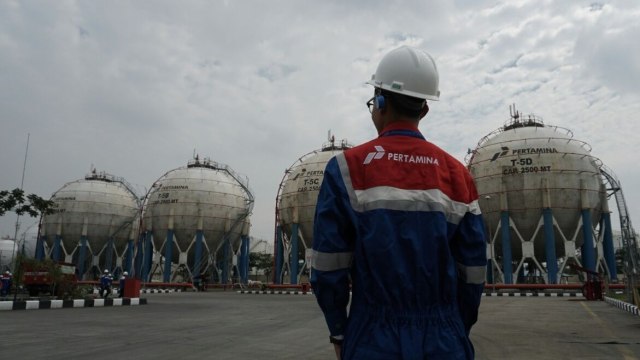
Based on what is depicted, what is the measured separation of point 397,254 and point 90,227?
144 ft

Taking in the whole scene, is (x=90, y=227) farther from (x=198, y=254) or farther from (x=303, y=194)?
(x=303, y=194)

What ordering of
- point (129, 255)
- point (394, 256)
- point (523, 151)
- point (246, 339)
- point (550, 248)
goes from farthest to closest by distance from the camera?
1. point (129, 255)
2. point (523, 151)
3. point (550, 248)
4. point (246, 339)
5. point (394, 256)

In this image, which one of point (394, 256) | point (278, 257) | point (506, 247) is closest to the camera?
point (394, 256)

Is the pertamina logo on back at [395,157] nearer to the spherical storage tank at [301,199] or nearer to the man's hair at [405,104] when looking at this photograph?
the man's hair at [405,104]

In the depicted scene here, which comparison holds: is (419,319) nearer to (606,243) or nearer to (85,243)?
(606,243)

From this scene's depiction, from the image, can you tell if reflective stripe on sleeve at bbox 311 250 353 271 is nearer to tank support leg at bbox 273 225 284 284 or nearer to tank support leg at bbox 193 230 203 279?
tank support leg at bbox 273 225 284 284

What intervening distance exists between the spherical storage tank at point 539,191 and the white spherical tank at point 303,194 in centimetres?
1029

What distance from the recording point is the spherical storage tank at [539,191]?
2669 cm

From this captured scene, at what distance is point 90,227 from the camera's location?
40.5m

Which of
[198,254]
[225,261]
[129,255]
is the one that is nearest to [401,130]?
[198,254]

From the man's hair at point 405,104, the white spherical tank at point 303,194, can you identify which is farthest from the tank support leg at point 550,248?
the man's hair at point 405,104

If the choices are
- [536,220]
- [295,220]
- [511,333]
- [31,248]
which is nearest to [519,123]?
[536,220]

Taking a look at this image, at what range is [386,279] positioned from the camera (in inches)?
69.4

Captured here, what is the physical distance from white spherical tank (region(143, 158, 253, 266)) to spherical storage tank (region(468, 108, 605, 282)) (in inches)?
758
